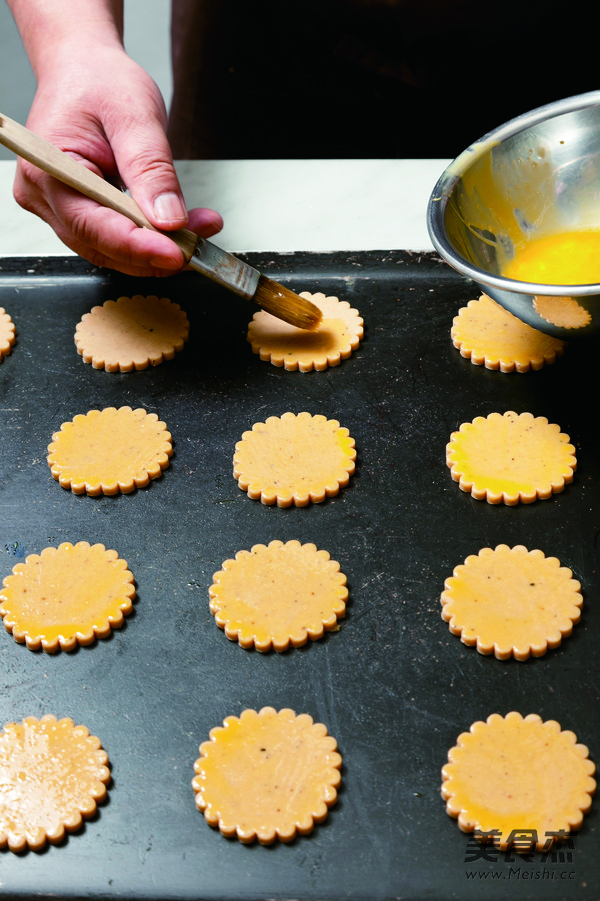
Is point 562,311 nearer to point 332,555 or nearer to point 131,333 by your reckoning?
point 332,555

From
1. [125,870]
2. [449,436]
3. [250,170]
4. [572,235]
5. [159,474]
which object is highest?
[572,235]

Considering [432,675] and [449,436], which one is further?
[449,436]

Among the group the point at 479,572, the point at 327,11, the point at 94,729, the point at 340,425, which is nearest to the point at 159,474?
the point at 340,425

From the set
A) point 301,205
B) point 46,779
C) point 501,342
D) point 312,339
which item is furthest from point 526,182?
point 46,779

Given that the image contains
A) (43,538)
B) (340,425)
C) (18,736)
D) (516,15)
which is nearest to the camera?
(18,736)

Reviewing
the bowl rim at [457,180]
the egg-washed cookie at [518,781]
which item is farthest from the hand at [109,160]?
the egg-washed cookie at [518,781]

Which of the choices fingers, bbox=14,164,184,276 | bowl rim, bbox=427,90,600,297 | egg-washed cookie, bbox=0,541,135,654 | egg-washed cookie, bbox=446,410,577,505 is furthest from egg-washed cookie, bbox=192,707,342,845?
fingers, bbox=14,164,184,276

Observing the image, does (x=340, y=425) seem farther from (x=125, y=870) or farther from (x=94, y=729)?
(x=125, y=870)
